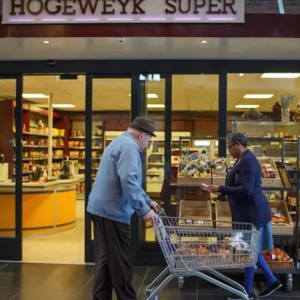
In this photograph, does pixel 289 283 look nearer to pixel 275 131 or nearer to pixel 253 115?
pixel 275 131

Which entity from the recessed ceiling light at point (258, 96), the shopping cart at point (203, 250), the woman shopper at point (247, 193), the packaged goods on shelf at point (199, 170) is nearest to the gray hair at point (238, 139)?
the woman shopper at point (247, 193)

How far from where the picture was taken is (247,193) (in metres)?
4.01

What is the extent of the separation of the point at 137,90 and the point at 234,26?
169cm

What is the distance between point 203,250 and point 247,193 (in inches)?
28.7

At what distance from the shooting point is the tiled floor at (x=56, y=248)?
596 centimetres

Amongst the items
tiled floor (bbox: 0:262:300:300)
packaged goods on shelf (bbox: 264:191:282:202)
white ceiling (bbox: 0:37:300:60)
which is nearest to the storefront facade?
white ceiling (bbox: 0:37:300:60)

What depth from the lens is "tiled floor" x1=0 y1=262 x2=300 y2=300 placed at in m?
4.46

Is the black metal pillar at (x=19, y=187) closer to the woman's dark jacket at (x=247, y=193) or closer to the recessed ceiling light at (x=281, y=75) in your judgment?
the woman's dark jacket at (x=247, y=193)

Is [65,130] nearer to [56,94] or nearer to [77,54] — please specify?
[56,94]

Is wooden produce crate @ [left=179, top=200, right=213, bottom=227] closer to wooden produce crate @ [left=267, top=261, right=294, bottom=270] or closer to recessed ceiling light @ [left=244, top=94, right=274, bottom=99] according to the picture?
wooden produce crate @ [left=267, top=261, right=294, bottom=270]

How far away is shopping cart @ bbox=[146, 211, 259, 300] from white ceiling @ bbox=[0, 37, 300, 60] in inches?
84.6

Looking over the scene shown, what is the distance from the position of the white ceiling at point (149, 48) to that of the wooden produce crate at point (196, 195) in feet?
5.75

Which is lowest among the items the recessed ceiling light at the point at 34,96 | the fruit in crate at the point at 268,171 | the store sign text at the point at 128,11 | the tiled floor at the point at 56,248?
the tiled floor at the point at 56,248

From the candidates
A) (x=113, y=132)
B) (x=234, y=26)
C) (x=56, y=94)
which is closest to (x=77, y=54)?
(x=113, y=132)
